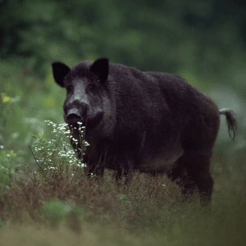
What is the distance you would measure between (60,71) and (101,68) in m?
0.50

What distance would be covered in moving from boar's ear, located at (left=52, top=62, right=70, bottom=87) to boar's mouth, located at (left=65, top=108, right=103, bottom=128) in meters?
0.67

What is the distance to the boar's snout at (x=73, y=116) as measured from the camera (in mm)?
4410

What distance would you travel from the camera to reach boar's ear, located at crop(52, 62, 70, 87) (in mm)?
4957

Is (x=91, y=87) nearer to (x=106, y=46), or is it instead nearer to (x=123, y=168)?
(x=123, y=168)

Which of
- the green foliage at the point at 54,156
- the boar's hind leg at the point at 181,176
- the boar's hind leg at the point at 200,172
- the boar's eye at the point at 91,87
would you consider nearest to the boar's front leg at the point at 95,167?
the green foliage at the point at 54,156

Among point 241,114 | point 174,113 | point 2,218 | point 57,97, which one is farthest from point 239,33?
point 2,218

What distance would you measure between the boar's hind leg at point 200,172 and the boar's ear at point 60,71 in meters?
1.92

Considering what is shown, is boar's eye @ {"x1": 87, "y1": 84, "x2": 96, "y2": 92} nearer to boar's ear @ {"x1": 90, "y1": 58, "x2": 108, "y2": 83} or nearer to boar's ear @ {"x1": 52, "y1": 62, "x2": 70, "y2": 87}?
boar's ear @ {"x1": 90, "y1": 58, "x2": 108, "y2": 83}

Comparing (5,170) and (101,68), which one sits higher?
(101,68)

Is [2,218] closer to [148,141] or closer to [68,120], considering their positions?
[68,120]

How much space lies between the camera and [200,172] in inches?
230

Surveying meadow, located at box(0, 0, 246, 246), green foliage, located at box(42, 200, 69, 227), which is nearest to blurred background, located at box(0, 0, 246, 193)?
meadow, located at box(0, 0, 246, 246)

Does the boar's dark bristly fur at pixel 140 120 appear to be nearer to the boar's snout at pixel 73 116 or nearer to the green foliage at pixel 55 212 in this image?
the boar's snout at pixel 73 116

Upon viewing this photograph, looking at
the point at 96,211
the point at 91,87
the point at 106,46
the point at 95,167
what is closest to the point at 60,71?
the point at 91,87
